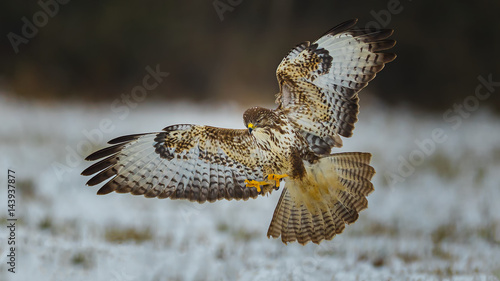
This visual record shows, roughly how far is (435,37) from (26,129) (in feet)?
26.6

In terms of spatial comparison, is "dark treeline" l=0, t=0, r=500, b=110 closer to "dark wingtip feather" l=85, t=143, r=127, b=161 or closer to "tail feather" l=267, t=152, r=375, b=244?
"tail feather" l=267, t=152, r=375, b=244

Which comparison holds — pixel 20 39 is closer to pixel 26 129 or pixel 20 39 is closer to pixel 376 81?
pixel 26 129

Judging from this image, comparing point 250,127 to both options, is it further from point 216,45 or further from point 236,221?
point 216,45

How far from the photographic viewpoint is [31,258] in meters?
4.43

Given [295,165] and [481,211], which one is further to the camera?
[481,211]

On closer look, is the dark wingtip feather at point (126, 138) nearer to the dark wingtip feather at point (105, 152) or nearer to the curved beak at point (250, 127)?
the dark wingtip feather at point (105, 152)

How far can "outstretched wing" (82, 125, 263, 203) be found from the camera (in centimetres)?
378

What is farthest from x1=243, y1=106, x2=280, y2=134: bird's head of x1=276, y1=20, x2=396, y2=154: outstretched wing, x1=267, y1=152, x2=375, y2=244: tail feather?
x1=267, y1=152, x2=375, y2=244: tail feather

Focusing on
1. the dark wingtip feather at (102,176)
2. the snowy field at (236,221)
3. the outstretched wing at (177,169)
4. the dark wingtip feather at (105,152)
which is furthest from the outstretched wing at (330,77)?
the snowy field at (236,221)

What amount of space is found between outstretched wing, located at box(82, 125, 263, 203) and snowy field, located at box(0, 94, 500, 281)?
2.95 feet

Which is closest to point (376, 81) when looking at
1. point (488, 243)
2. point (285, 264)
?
point (488, 243)

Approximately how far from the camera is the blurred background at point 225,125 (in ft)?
15.7

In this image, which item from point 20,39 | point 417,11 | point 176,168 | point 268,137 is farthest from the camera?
point 20,39

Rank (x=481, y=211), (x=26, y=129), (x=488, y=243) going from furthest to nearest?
(x=26, y=129)
(x=481, y=211)
(x=488, y=243)
